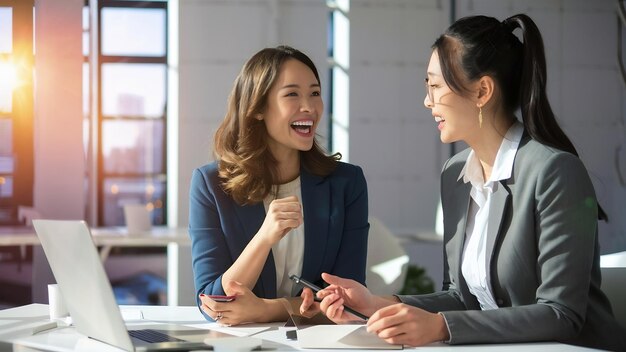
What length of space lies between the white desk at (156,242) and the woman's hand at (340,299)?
351cm

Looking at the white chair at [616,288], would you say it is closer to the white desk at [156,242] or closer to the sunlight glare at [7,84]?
the white desk at [156,242]

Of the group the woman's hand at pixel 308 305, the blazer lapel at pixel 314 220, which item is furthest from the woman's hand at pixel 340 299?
the blazer lapel at pixel 314 220

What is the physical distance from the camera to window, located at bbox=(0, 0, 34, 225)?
6.36 meters

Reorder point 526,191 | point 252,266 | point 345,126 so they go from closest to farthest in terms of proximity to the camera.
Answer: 1. point 526,191
2. point 252,266
3. point 345,126

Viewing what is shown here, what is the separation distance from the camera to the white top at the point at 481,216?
1812 millimetres

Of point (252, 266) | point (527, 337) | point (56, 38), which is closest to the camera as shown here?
point (527, 337)

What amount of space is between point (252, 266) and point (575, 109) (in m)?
5.76

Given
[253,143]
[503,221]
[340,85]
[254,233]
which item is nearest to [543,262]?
[503,221]

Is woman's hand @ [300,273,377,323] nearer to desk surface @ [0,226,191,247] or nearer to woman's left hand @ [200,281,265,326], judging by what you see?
woman's left hand @ [200,281,265,326]

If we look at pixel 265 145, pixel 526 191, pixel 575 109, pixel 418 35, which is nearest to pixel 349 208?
pixel 265 145

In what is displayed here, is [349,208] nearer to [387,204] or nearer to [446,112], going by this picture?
[446,112]

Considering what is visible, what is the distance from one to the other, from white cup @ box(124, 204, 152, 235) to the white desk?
47mm

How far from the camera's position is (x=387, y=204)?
6.82 meters

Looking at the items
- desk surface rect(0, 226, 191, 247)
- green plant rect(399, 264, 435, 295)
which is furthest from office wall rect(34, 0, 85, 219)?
green plant rect(399, 264, 435, 295)
